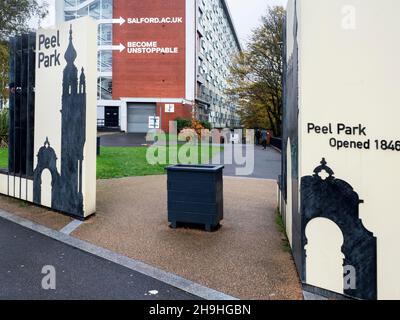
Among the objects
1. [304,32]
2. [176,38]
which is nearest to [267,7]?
[176,38]

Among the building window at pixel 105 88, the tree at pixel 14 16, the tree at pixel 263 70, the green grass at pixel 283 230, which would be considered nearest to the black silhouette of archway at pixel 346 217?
the green grass at pixel 283 230

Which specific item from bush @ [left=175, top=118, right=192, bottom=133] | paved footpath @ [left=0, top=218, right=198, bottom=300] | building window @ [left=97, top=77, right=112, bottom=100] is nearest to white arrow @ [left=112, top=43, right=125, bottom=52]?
building window @ [left=97, top=77, right=112, bottom=100]

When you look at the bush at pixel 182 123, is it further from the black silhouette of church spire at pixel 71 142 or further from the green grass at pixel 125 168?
the black silhouette of church spire at pixel 71 142

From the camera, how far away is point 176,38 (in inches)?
→ 1614

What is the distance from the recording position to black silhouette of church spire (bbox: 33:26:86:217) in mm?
6805

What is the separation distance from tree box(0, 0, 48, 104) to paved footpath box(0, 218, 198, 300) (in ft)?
66.2

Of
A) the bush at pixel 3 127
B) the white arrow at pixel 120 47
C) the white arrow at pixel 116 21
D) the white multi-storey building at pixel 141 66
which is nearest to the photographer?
the bush at pixel 3 127

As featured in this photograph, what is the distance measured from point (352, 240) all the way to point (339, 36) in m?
2.01

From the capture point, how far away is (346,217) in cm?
380

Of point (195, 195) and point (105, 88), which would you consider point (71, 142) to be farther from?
point (105, 88)

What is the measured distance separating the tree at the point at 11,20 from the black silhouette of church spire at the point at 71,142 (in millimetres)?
17924

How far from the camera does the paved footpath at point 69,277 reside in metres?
3.88

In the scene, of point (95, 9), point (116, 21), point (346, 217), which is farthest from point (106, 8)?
point (346, 217)

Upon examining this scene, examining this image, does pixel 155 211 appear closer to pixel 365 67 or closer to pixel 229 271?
pixel 229 271
